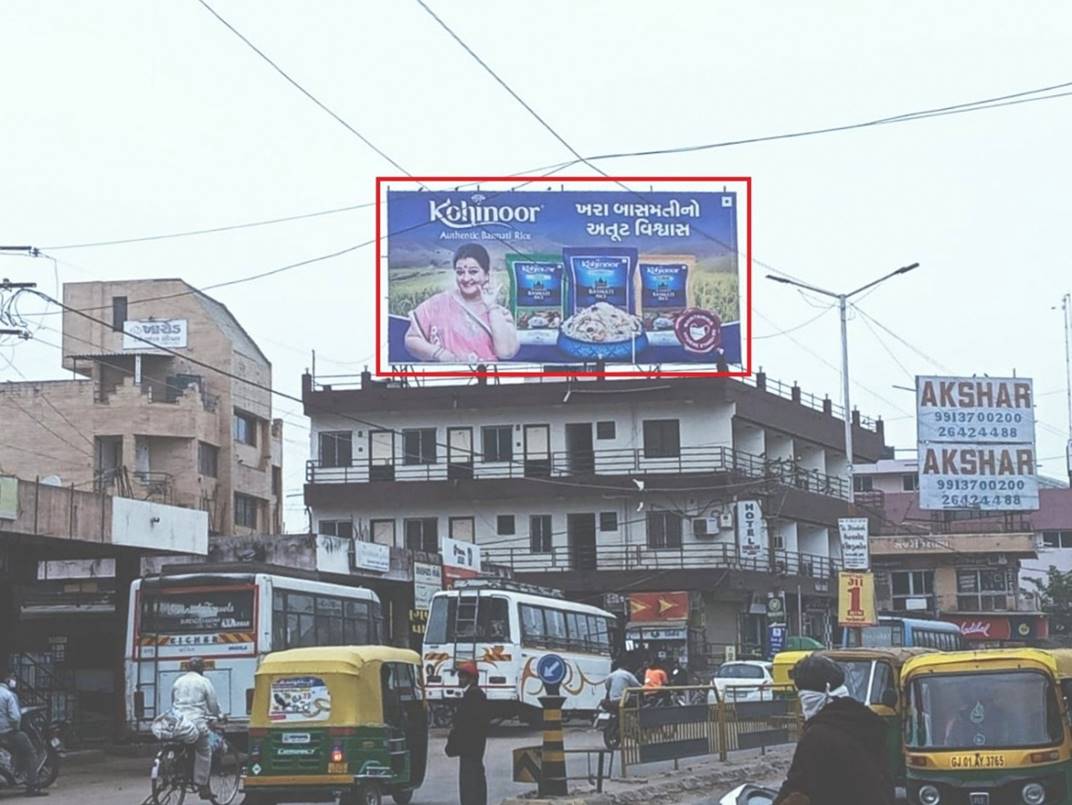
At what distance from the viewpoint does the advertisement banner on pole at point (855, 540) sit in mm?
42219

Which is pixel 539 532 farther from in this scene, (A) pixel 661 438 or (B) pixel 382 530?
(B) pixel 382 530

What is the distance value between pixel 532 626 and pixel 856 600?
813 cm

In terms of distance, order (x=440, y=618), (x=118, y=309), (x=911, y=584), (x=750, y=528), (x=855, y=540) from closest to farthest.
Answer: (x=440, y=618), (x=855, y=540), (x=750, y=528), (x=118, y=309), (x=911, y=584)

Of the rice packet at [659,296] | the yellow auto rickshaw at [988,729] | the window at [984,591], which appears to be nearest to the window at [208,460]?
the rice packet at [659,296]

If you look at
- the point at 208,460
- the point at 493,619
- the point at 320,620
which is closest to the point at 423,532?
the point at 208,460

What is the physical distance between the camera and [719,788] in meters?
21.9

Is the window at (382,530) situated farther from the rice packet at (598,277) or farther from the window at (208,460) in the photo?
the rice packet at (598,277)

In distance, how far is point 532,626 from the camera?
122ft

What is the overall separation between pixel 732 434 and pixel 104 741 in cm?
3271

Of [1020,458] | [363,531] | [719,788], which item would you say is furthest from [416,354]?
[719,788]

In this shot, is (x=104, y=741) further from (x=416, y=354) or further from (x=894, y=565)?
(x=894, y=565)

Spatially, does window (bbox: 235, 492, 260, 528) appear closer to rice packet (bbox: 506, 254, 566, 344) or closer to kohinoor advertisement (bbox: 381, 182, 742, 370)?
kohinoor advertisement (bbox: 381, 182, 742, 370)

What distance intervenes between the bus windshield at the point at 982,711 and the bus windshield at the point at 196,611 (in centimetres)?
1360

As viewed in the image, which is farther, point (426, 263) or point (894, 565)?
point (894, 565)
